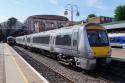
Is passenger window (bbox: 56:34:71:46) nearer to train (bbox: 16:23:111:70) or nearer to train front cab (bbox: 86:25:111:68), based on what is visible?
train (bbox: 16:23:111:70)

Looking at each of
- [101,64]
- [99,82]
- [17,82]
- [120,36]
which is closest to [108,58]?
[101,64]

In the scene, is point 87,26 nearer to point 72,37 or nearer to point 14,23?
point 72,37

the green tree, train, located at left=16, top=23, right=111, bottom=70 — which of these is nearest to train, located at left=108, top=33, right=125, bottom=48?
train, located at left=16, top=23, right=111, bottom=70

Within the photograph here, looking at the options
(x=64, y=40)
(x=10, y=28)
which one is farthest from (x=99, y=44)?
(x=10, y=28)

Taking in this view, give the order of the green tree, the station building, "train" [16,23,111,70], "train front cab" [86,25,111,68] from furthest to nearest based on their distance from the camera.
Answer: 1. the station building
2. the green tree
3. "train front cab" [86,25,111,68]
4. "train" [16,23,111,70]

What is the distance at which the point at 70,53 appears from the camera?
17109 millimetres

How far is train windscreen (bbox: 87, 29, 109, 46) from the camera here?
610 inches

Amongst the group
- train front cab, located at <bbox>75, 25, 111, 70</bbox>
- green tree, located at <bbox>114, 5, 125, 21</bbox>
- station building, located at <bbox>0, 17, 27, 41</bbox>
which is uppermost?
green tree, located at <bbox>114, 5, 125, 21</bbox>

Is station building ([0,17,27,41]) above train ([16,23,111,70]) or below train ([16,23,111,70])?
→ above

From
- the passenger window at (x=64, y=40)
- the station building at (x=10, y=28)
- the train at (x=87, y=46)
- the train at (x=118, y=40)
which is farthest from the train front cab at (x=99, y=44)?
the station building at (x=10, y=28)

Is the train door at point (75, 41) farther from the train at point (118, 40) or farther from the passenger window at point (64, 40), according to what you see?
the train at point (118, 40)

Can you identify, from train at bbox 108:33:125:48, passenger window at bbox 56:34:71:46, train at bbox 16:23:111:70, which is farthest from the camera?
train at bbox 108:33:125:48

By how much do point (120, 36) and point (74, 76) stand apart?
3068 cm

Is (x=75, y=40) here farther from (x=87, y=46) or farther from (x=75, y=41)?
(x=87, y=46)
